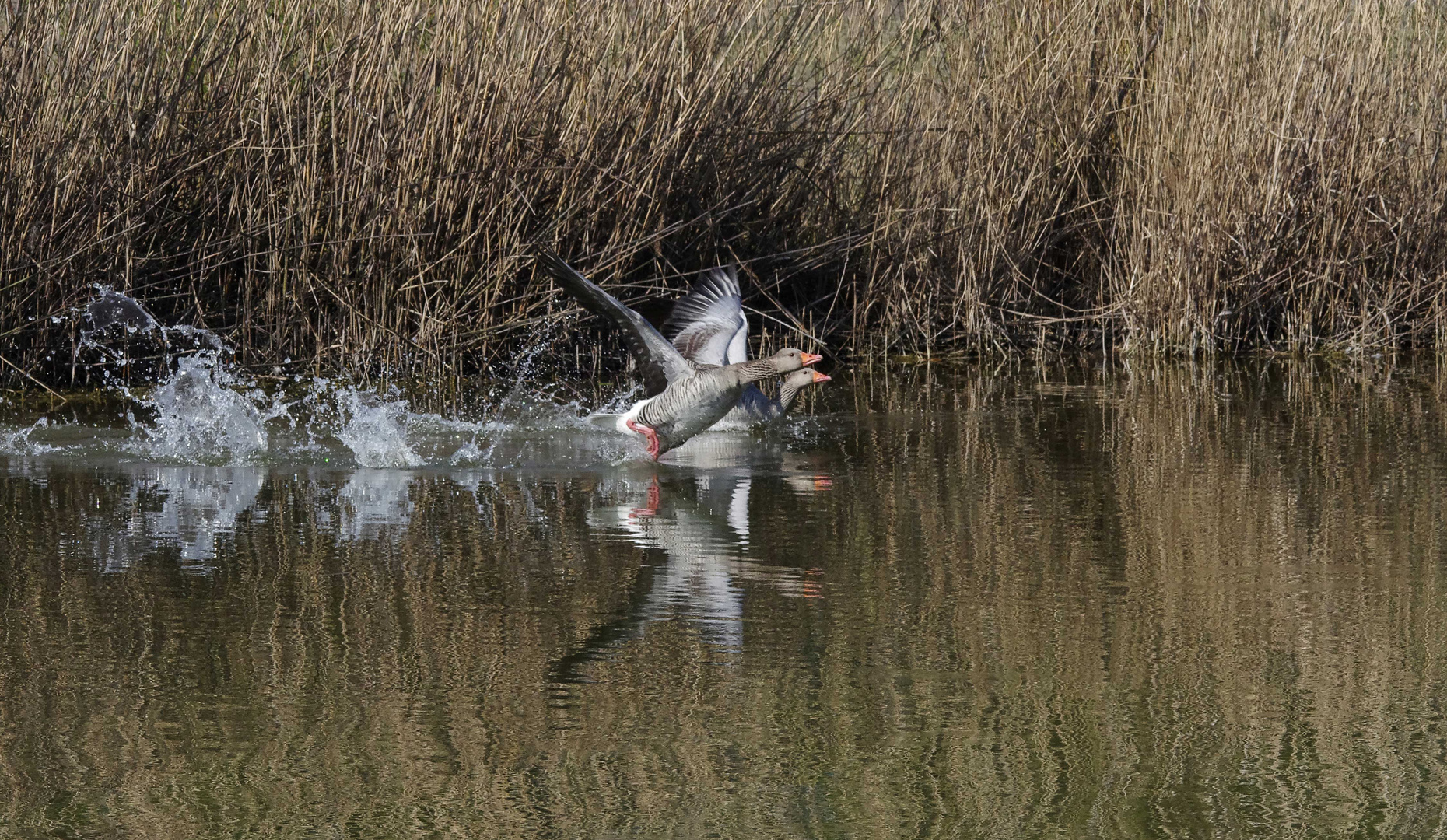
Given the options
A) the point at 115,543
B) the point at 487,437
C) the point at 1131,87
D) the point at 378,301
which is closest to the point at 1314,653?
the point at 115,543

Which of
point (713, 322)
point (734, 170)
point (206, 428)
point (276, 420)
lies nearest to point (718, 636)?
point (206, 428)

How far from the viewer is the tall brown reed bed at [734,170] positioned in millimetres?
8820

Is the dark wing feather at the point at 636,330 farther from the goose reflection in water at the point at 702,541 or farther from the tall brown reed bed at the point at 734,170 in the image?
the tall brown reed bed at the point at 734,170

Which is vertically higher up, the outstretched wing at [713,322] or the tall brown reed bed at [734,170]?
the tall brown reed bed at [734,170]

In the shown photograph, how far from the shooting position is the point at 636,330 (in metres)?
7.79

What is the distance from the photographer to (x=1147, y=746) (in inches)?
140

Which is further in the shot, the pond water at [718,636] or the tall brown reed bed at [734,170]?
the tall brown reed bed at [734,170]

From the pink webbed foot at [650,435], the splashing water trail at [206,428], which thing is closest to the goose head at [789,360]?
the pink webbed foot at [650,435]

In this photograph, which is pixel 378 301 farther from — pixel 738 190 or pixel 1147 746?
pixel 1147 746

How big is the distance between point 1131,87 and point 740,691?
8.02 m

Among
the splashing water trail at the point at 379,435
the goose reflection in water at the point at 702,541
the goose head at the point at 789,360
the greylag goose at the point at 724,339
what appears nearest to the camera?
the goose reflection in water at the point at 702,541

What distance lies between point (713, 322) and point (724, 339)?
0.18m

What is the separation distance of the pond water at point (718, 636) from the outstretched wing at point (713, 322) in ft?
3.19

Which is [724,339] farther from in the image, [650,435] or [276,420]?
[276,420]
